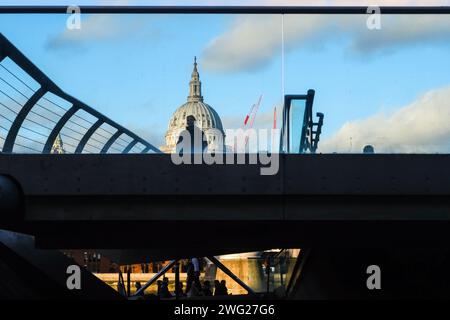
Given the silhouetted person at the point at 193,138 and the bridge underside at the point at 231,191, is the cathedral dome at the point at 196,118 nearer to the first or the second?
the silhouetted person at the point at 193,138

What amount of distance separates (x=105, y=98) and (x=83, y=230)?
2398 mm

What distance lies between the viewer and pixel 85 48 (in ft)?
30.1

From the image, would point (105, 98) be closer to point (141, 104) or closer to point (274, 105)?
point (141, 104)

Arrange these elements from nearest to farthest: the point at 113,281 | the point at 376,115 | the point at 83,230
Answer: the point at 376,115
the point at 83,230
the point at 113,281

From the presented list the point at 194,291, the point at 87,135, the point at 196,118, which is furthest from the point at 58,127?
the point at 194,291

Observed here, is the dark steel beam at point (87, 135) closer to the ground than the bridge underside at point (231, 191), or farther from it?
farther from it

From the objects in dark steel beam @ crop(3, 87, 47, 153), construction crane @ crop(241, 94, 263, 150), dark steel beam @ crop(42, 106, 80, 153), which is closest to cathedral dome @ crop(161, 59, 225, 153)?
construction crane @ crop(241, 94, 263, 150)

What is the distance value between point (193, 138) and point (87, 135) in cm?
125

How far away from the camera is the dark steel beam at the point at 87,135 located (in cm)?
962

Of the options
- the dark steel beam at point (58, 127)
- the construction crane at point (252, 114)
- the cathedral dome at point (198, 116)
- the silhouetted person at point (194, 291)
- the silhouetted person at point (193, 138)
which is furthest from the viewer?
the silhouetted person at point (194, 291)

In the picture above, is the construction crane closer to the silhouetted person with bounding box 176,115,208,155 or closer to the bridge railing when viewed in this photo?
the silhouetted person with bounding box 176,115,208,155

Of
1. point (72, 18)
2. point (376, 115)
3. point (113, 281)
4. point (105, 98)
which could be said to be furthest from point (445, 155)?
point (113, 281)

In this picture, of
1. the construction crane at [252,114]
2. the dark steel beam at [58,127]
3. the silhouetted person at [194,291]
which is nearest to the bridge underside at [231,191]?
the dark steel beam at [58,127]

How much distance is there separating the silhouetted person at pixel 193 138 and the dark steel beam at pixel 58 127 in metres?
1.28
